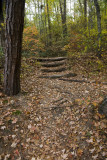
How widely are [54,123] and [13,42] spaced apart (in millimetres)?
3368

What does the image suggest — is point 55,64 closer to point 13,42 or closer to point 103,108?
point 13,42

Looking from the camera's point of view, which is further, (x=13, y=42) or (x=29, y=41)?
(x=29, y=41)

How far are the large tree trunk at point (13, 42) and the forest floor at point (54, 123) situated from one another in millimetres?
612

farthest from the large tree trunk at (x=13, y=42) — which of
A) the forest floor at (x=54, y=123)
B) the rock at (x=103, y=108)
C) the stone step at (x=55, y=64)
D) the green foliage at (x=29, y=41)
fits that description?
the green foliage at (x=29, y=41)

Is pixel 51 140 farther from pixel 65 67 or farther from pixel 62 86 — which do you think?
pixel 65 67

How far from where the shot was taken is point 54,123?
13.8 feet

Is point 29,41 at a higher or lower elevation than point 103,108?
higher

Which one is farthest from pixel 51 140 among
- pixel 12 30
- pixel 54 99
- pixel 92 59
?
pixel 92 59

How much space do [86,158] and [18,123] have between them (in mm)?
2364

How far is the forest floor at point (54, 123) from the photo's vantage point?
Answer: 3.23 meters

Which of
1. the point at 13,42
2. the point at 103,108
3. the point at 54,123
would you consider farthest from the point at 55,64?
the point at 103,108

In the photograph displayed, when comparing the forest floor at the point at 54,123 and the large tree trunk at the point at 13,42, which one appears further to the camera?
the large tree trunk at the point at 13,42

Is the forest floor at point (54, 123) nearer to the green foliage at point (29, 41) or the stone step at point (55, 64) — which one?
the stone step at point (55, 64)

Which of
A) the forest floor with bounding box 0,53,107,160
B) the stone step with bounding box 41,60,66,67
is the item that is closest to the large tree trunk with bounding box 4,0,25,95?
the forest floor with bounding box 0,53,107,160
